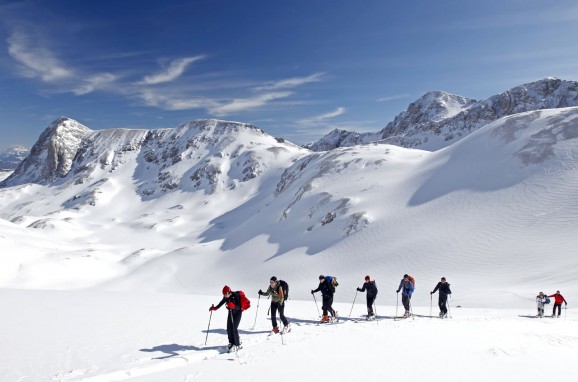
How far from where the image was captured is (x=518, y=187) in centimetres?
4834

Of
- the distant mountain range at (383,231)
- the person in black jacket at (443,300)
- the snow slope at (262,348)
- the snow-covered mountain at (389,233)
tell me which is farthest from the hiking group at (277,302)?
the distant mountain range at (383,231)

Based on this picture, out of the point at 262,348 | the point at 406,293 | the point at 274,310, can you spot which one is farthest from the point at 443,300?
the point at 262,348

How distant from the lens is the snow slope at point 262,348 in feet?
31.6

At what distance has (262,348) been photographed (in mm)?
12281

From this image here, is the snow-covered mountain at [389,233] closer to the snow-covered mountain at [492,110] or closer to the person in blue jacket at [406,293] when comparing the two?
the person in blue jacket at [406,293]

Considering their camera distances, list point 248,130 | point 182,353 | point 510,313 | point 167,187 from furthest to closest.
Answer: point 248,130, point 167,187, point 510,313, point 182,353

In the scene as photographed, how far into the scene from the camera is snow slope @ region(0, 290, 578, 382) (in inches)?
379

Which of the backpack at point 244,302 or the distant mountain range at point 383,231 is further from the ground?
the distant mountain range at point 383,231

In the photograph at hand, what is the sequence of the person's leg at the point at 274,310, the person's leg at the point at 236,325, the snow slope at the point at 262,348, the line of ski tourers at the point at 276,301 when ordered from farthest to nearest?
the person's leg at the point at 274,310 → the line of ski tourers at the point at 276,301 → the person's leg at the point at 236,325 → the snow slope at the point at 262,348

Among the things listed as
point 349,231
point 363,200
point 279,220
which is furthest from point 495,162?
point 279,220

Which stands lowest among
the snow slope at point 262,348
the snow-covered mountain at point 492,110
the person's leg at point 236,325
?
the snow slope at point 262,348

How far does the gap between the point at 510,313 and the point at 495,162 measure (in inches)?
1703

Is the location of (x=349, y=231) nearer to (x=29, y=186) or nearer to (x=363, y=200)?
(x=363, y=200)

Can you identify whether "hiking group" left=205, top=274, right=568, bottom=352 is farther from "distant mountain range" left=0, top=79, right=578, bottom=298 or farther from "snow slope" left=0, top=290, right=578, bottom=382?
"distant mountain range" left=0, top=79, right=578, bottom=298
